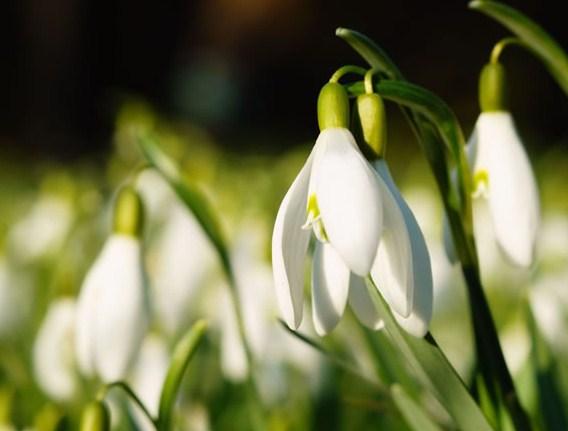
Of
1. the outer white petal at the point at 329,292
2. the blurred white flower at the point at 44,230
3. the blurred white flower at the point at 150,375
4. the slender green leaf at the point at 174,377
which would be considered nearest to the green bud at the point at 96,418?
the slender green leaf at the point at 174,377

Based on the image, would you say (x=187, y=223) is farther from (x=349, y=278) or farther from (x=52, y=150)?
(x=52, y=150)

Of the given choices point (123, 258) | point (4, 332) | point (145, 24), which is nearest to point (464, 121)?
point (145, 24)

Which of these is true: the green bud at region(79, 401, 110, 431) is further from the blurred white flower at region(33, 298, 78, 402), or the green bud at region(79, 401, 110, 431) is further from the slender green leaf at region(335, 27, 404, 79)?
the blurred white flower at region(33, 298, 78, 402)

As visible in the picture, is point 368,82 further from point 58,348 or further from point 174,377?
point 58,348

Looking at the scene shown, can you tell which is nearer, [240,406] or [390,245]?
[390,245]

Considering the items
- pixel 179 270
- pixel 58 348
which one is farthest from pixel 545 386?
pixel 179 270

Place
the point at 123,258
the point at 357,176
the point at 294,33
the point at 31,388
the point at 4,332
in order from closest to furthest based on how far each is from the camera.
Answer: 1. the point at 357,176
2. the point at 123,258
3. the point at 31,388
4. the point at 4,332
5. the point at 294,33
